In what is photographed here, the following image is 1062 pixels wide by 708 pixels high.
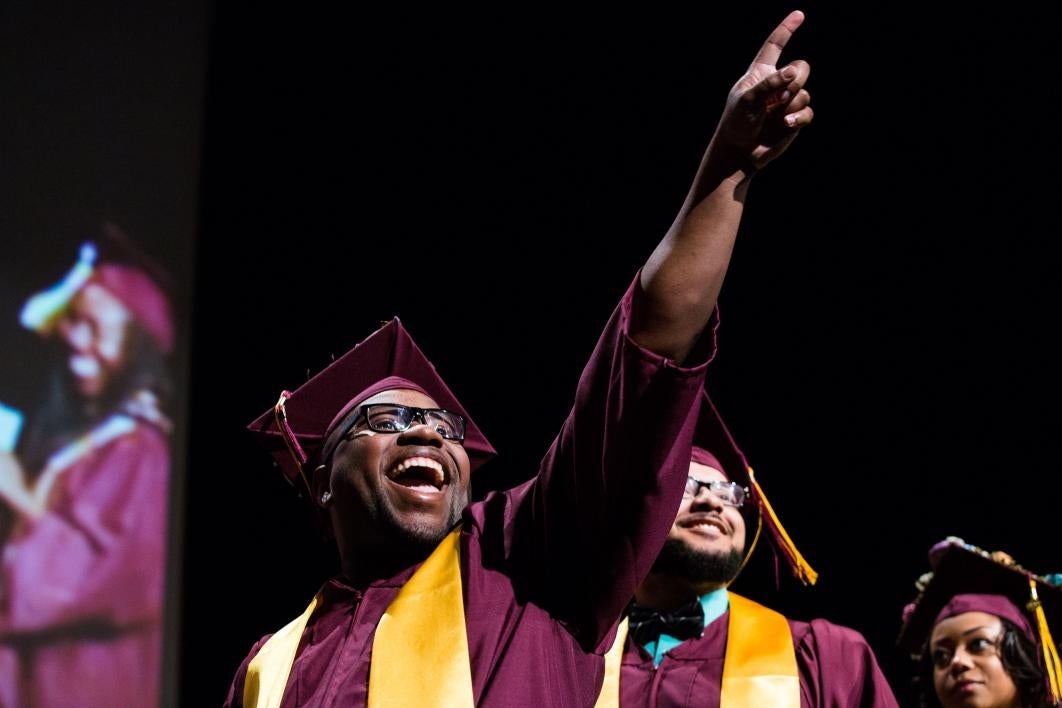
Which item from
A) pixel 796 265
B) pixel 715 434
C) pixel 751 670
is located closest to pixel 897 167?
pixel 796 265

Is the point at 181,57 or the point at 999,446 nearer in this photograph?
the point at 181,57

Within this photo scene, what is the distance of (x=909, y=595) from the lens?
4.37 meters

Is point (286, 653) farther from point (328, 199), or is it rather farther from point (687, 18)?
point (687, 18)

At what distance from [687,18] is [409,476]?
7.99 ft

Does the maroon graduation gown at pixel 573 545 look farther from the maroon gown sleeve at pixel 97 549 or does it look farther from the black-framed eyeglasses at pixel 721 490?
the maroon gown sleeve at pixel 97 549

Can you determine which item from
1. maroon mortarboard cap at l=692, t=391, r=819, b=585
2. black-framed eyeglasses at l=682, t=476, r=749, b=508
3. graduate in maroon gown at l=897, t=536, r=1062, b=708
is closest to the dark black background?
graduate in maroon gown at l=897, t=536, r=1062, b=708

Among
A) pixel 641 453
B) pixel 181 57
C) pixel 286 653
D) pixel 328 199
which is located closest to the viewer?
pixel 641 453

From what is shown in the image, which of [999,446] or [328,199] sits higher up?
[328,199]

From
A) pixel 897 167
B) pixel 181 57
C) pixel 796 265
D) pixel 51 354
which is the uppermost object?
pixel 181 57

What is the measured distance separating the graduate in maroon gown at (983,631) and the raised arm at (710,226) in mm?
2299

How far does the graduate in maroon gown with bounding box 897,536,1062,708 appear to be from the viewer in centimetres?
320

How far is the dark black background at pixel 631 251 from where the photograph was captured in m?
3.98

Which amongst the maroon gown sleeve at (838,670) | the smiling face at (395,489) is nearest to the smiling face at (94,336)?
the smiling face at (395,489)

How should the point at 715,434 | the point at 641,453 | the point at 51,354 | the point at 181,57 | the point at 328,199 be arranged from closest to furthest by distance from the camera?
the point at 641,453
the point at 715,434
the point at 51,354
the point at 181,57
the point at 328,199
